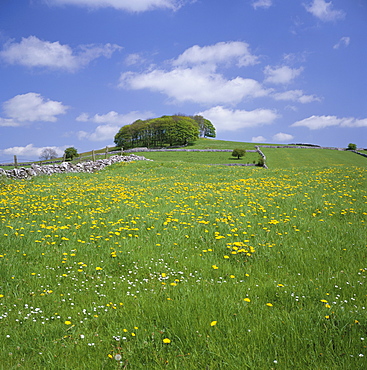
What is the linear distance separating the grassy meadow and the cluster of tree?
8416cm

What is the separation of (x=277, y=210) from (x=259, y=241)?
3.59 meters

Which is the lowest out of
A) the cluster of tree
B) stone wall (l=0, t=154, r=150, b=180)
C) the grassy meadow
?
the grassy meadow

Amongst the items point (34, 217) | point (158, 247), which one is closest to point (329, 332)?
point (158, 247)

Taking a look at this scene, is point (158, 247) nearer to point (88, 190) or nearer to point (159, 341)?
point (159, 341)

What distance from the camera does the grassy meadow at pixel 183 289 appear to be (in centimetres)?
333

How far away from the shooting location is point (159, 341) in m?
3.49

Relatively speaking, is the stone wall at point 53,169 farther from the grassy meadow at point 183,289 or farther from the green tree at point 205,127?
the green tree at point 205,127

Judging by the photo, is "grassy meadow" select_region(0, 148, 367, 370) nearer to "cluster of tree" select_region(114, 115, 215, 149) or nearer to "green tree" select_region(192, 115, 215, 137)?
"cluster of tree" select_region(114, 115, 215, 149)

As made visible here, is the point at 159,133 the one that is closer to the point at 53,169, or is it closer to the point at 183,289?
the point at 53,169

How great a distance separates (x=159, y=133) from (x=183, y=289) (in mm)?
100945

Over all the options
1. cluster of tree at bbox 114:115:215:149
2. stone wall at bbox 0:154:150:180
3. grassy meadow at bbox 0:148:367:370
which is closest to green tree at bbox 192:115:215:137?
cluster of tree at bbox 114:115:215:149

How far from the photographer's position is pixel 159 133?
10275 cm

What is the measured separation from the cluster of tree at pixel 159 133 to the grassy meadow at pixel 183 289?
84157 millimetres

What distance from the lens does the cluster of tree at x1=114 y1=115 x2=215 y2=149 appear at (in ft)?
302
